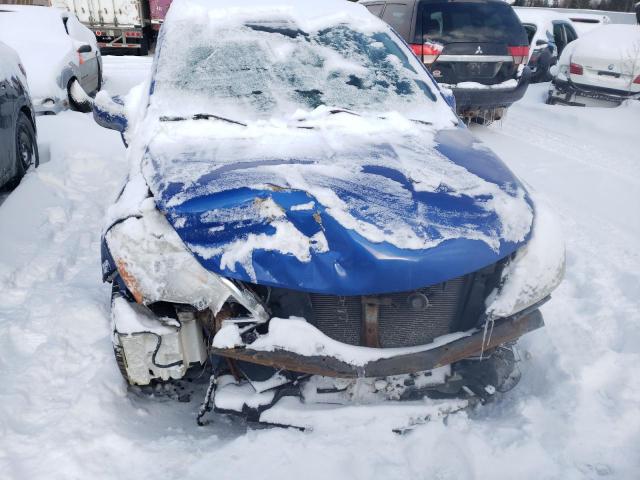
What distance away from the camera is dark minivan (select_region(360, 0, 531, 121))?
691cm

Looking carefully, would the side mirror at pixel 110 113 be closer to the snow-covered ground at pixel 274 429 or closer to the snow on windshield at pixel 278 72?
the snow on windshield at pixel 278 72

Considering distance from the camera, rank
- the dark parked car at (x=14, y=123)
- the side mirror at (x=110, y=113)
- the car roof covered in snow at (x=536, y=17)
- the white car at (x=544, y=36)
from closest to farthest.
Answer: the side mirror at (x=110, y=113), the dark parked car at (x=14, y=123), the white car at (x=544, y=36), the car roof covered in snow at (x=536, y=17)

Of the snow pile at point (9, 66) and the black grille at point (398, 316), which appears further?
the snow pile at point (9, 66)

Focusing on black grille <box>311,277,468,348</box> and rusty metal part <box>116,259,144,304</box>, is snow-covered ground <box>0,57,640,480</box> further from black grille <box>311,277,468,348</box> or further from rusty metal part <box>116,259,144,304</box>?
rusty metal part <box>116,259,144,304</box>

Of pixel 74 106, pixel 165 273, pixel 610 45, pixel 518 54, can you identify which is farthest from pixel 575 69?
pixel 165 273

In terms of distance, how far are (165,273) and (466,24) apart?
20.3 ft

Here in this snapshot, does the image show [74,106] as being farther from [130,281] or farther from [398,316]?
[398,316]

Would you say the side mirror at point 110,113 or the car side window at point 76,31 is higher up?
the side mirror at point 110,113

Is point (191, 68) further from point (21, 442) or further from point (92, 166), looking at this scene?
point (92, 166)

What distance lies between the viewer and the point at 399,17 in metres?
7.24

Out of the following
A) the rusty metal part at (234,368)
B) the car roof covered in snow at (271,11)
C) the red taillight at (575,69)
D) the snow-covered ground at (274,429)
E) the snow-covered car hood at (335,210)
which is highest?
the car roof covered in snow at (271,11)

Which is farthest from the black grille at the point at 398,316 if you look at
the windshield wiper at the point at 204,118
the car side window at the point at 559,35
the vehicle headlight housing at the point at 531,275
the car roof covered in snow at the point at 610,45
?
the car side window at the point at 559,35

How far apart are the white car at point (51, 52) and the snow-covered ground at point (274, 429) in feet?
12.1

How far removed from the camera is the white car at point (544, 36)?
9359 mm
